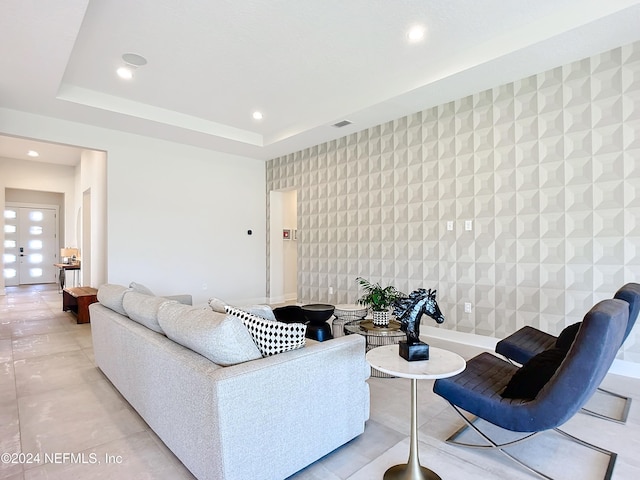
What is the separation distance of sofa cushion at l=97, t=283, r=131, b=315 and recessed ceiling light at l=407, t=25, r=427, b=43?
11.3 feet

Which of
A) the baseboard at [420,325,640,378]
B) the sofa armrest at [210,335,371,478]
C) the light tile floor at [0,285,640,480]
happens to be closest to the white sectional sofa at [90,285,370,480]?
the sofa armrest at [210,335,371,478]

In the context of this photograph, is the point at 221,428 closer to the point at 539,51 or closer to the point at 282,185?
the point at 539,51

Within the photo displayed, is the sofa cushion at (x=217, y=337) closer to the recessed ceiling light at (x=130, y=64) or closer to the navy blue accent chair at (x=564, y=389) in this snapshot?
the navy blue accent chair at (x=564, y=389)

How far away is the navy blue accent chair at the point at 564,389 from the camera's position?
4.92 feet

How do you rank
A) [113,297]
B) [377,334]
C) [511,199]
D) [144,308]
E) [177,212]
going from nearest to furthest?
[144,308] < [113,297] < [377,334] < [511,199] < [177,212]

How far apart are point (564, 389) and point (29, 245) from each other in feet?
42.8

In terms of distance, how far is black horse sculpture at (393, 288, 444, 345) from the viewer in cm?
175

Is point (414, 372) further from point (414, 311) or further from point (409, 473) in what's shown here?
point (409, 473)

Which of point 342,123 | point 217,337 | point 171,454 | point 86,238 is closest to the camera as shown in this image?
point 217,337

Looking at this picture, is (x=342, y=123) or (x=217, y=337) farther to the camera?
(x=342, y=123)

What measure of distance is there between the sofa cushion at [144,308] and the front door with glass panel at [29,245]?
33.6ft

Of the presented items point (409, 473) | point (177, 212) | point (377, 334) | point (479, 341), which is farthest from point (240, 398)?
point (177, 212)

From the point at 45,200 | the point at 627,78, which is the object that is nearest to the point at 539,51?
the point at 627,78

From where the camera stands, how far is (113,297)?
2.89 meters
